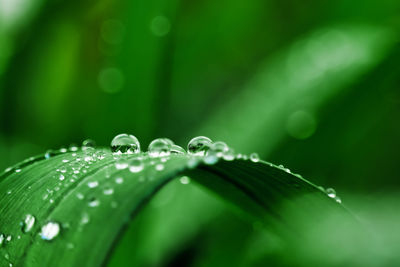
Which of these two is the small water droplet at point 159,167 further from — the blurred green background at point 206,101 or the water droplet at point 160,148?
the blurred green background at point 206,101

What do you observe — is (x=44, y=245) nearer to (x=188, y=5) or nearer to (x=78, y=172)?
(x=78, y=172)

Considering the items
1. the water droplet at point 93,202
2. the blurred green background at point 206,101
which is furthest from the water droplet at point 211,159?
the blurred green background at point 206,101

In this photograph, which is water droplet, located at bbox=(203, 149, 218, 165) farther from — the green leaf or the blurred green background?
the blurred green background

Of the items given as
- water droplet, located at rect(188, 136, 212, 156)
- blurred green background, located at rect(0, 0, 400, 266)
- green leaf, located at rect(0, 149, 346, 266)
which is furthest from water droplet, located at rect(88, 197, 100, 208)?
blurred green background, located at rect(0, 0, 400, 266)

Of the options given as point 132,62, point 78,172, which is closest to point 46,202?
point 78,172

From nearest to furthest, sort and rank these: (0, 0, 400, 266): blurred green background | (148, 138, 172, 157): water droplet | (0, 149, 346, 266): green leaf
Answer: (0, 149, 346, 266): green leaf
(148, 138, 172, 157): water droplet
(0, 0, 400, 266): blurred green background
